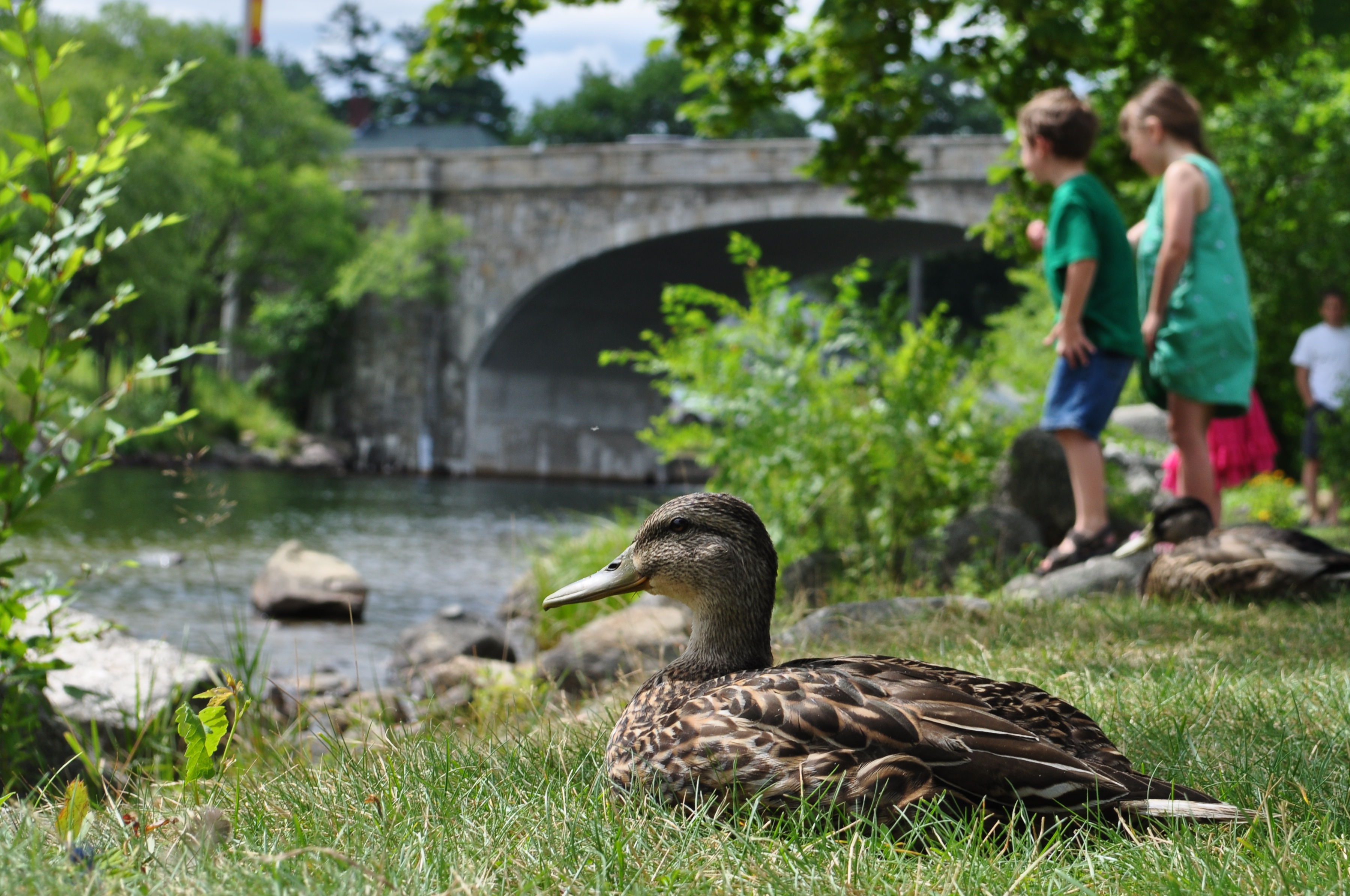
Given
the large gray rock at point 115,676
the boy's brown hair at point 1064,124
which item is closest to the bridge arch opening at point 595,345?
the boy's brown hair at point 1064,124

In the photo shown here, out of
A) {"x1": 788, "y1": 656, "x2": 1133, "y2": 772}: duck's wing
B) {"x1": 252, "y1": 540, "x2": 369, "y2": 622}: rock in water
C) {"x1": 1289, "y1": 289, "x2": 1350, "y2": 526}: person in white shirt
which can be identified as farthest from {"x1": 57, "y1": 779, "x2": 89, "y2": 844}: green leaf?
{"x1": 1289, "y1": 289, "x2": 1350, "y2": 526}: person in white shirt

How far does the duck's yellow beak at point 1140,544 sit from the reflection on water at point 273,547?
8.19ft

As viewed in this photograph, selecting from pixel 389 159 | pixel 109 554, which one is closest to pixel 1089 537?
pixel 109 554

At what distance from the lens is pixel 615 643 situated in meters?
5.27

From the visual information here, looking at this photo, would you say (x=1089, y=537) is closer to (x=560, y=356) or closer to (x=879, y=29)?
(x=879, y=29)

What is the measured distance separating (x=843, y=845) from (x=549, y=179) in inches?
1136

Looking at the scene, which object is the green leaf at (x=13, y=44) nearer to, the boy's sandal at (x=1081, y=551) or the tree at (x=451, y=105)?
the boy's sandal at (x=1081, y=551)

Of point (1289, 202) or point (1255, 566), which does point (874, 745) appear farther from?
point (1289, 202)

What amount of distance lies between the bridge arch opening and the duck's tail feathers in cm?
2688

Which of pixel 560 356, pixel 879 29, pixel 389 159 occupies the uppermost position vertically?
pixel 389 159

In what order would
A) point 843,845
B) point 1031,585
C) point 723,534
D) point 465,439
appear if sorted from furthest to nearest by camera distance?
point 465,439 → point 1031,585 → point 723,534 → point 843,845

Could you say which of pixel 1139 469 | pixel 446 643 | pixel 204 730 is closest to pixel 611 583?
pixel 204 730

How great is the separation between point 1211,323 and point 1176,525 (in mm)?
919

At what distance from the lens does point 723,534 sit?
7.59 ft
